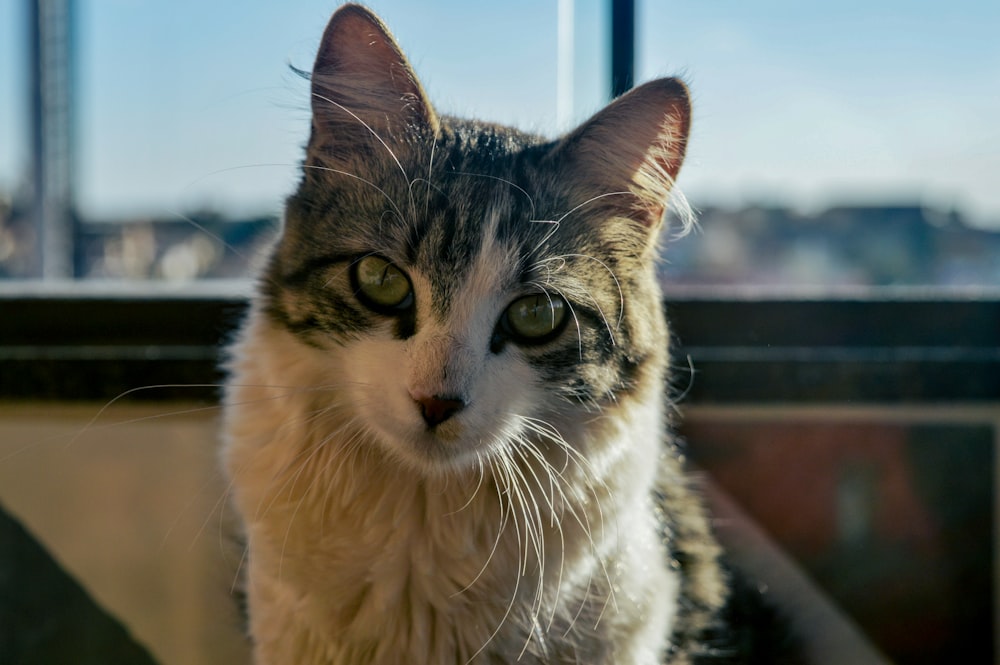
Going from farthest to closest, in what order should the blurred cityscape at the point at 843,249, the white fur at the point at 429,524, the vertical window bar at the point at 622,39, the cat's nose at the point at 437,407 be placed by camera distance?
the blurred cityscape at the point at 843,249 → the vertical window bar at the point at 622,39 → the white fur at the point at 429,524 → the cat's nose at the point at 437,407

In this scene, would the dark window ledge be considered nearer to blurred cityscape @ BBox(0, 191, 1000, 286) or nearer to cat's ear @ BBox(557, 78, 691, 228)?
blurred cityscape @ BBox(0, 191, 1000, 286)

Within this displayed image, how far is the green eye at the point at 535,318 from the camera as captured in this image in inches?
30.0

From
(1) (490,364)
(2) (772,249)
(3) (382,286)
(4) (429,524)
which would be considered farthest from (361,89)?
(2) (772,249)

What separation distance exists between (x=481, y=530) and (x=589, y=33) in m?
0.63

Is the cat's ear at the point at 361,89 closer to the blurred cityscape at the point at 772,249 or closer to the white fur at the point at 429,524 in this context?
the white fur at the point at 429,524

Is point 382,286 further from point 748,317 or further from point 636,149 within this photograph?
point 748,317

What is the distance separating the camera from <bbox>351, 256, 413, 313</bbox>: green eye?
747 millimetres

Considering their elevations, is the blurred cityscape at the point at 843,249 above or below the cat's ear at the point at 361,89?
below

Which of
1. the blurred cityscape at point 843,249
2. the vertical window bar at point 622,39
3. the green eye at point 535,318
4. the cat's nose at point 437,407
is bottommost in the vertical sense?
the cat's nose at point 437,407

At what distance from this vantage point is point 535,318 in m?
0.77

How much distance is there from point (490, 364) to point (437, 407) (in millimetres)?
76

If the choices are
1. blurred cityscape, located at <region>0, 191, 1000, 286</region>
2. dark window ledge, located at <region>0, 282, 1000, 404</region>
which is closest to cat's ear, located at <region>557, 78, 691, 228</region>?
blurred cityscape, located at <region>0, 191, 1000, 286</region>

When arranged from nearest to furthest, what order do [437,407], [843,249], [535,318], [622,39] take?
[437,407], [535,318], [622,39], [843,249]

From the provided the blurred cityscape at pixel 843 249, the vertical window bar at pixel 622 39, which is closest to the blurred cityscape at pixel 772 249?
the blurred cityscape at pixel 843 249
